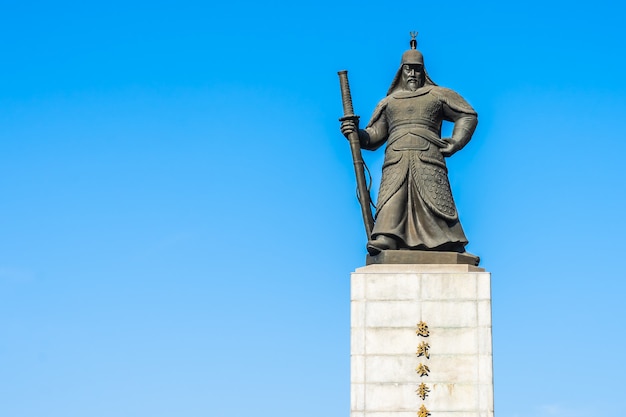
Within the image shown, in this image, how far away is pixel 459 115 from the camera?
14.1 m

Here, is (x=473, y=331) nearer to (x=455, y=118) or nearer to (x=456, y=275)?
(x=456, y=275)

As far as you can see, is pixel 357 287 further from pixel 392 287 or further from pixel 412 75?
pixel 412 75

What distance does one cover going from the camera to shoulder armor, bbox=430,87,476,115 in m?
14.0

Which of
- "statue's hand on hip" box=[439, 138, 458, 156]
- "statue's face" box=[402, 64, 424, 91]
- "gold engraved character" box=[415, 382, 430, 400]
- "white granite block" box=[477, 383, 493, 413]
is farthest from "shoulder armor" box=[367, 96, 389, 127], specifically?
"white granite block" box=[477, 383, 493, 413]

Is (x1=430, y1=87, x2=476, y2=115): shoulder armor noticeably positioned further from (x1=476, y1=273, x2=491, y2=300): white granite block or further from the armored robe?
(x1=476, y1=273, x2=491, y2=300): white granite block

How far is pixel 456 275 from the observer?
42.7ft

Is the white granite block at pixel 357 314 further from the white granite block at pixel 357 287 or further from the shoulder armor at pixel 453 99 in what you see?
the shoulder armor at pixel 453 99

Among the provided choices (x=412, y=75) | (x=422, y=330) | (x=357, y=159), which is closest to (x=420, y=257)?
(x=422, y=330)

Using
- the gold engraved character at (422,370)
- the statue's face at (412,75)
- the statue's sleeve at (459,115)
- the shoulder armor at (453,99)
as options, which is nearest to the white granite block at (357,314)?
the gold engraved character at (422,370)

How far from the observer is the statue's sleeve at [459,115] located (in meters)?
14.0

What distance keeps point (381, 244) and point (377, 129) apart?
173cm

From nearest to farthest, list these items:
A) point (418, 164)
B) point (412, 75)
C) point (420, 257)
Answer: point (420, 257) < point (418, 164) < point (412, 75)

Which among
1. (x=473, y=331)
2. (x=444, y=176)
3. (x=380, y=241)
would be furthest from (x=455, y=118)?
(x=473, y=331)

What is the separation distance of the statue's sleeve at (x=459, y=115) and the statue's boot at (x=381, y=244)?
154 cm
